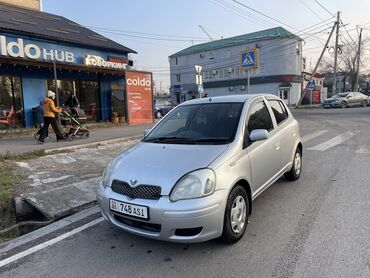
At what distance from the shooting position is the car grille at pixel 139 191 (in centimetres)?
330

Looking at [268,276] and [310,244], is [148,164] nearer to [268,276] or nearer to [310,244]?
[268,276]

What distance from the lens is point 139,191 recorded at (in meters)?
3.38

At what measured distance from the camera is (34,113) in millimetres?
15508

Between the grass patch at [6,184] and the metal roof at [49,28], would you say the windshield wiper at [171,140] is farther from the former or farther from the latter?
the metal roof at [49,28]

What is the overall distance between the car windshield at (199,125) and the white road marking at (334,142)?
5.68m

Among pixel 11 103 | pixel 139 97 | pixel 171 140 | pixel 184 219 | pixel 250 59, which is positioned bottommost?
pixel 184 219

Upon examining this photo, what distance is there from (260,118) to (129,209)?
2470mm

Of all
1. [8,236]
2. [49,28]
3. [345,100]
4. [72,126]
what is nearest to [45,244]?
[8,236]

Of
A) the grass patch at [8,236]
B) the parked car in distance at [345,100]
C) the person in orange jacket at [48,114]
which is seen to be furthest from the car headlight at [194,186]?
the parked car in distance at [345,100]

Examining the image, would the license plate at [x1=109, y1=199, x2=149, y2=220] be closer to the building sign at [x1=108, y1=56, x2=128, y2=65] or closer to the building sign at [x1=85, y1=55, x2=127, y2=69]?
the building sign at [x1=85, y1=55, x2=127, y2=69]

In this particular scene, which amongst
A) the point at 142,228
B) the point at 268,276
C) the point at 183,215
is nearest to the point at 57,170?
the point at 142,228

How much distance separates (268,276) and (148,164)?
1653 millimetres

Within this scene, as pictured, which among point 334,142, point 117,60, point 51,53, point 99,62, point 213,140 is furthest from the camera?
point 117,60

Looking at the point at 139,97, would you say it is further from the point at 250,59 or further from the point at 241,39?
the point at 241,39
